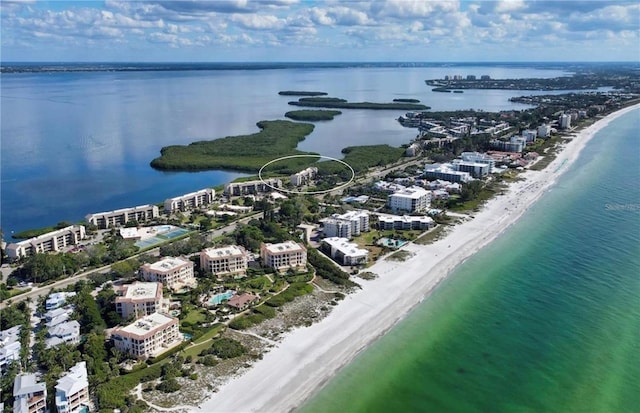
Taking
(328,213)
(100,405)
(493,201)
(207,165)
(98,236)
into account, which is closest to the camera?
(100,405)

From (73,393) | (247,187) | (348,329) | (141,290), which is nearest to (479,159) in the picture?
(247,187)

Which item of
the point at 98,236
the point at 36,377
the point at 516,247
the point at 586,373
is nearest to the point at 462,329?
the point at 586,373

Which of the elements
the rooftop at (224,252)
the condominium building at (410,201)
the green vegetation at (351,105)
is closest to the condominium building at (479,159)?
the condominium building at (410,201)

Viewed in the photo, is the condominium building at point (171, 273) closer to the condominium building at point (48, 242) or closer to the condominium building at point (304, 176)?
Answer: the condominium building at point (48, 242)

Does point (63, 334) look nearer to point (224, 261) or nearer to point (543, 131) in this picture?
point (224, 261)

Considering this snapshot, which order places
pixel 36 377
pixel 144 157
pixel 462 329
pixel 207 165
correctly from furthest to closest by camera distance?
pixel 144 157, pixel 207 165, pixel 462 329, pixel 36 377

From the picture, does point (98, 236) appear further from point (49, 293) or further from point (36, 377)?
point (36, 377)

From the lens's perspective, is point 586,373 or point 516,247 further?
point 516,247

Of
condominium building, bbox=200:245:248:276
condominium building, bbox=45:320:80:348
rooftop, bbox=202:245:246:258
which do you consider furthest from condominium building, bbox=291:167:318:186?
condominium building, bbox=45:320:80:348
